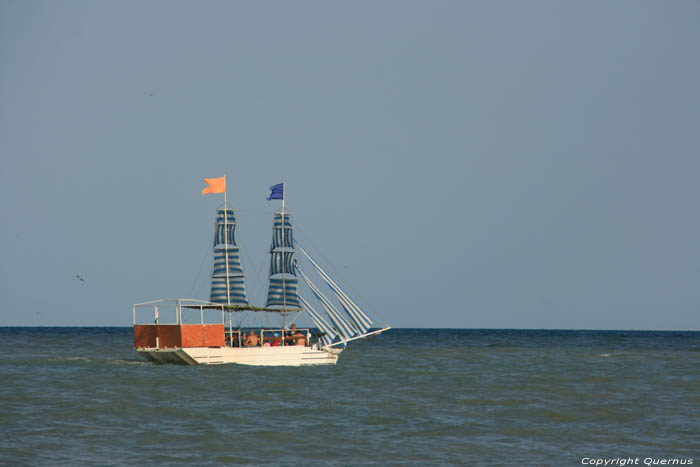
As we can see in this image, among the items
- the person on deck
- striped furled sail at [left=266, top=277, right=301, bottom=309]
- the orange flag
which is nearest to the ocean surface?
the person on deck

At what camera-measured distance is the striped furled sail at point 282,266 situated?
63594mm

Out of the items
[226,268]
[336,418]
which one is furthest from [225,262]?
[336,418]

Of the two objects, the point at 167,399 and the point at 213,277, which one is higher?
the point at 213,277

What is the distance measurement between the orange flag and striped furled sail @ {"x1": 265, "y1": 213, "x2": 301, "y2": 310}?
445 centimetres

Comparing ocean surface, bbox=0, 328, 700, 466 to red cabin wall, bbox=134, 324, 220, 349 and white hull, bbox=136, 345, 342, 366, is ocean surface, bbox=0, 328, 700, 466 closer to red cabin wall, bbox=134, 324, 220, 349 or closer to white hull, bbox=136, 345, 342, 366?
white hull, bbox=136, 345, 342, 366

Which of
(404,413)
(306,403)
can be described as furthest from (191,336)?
(404,413)

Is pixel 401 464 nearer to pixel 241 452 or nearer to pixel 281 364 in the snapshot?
pixel 241 452

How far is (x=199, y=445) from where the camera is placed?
26969 millimetres

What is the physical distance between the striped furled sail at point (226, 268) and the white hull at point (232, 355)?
239 inches

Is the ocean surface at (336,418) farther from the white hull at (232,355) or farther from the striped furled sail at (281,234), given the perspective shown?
the striped furled sail at (281,234)

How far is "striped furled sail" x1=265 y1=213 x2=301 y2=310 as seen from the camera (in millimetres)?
63594

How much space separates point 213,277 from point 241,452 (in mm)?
40008

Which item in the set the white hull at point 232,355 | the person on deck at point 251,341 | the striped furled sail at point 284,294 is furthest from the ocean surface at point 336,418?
the striped furled sail at point 284,294

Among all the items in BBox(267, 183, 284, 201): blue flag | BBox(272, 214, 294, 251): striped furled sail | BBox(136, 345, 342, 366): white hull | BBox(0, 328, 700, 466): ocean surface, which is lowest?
BBox(0, 328, 700, 466): ocean surface
